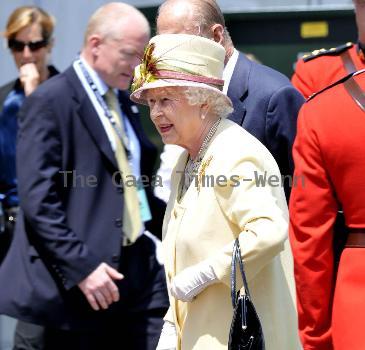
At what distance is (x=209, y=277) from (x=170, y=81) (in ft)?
2.25

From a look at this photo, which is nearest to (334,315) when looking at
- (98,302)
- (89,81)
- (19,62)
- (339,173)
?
(339,173)

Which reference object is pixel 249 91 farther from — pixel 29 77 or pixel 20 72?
pixel 20 72

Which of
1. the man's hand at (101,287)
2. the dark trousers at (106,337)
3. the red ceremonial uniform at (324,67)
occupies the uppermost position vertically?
the red ceremonial uniform at (324,67)

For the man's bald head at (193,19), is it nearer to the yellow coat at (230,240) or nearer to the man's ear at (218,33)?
the man's ear at (218,33)

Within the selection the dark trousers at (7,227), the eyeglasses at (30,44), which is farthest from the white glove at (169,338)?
the eyeglasses at (30,44)

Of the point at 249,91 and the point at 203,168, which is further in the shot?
the point at 249,91

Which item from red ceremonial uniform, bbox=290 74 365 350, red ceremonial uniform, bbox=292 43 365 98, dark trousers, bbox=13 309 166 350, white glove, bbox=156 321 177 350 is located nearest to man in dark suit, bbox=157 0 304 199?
red ceremonial uniform, bbox=290 74 365 350

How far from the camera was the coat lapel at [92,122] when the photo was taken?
5031 millimetres

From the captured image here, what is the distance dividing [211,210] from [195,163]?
281 millimetres

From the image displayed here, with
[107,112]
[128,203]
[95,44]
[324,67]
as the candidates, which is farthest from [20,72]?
[324,67]

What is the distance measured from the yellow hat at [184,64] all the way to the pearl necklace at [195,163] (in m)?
0.12

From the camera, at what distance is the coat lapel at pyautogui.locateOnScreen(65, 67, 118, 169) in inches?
198

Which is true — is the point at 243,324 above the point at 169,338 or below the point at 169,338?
above

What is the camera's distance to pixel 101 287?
4902 millimetres
